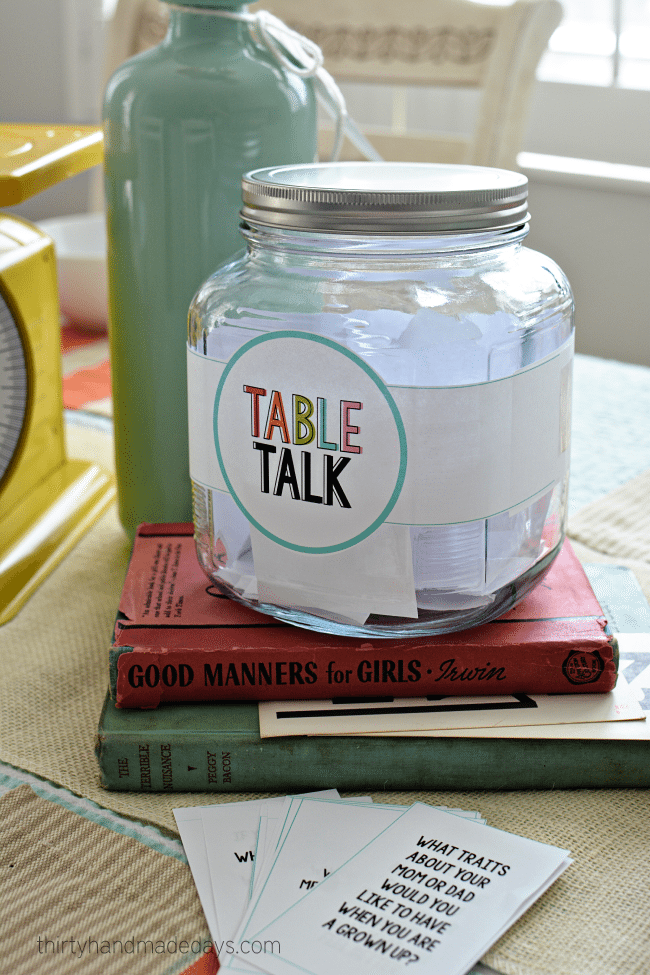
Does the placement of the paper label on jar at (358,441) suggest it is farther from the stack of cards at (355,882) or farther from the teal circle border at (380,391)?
the stack of cards at (355,882)

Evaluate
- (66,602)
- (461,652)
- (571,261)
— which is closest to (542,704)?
(461,652)

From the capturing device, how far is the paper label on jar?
1.39ft

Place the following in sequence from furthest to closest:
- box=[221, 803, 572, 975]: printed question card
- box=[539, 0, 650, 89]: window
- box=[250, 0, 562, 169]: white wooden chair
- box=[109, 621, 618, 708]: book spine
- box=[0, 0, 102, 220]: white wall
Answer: box=[0, 0, 102, 220]: white wall < box=[539, 0, 650, 89]: window < box=[250, 0, 562, 169]: white wooden chair < box=[109, 621, 618, 708]: book spine < box=[221, 803, 572, 975]: printed question card

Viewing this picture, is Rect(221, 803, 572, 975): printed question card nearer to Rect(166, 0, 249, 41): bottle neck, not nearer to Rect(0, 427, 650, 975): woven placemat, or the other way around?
Rect(0, 427, 650, 975): woven placemat

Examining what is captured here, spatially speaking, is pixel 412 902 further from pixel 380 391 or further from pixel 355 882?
pixel 380 391

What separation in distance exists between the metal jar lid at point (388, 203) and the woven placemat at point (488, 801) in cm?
27

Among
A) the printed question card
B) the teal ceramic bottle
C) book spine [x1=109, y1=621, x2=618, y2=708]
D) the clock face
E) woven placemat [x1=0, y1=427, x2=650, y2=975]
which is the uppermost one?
the teal ceramic bottle

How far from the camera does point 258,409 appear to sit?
0.45 m

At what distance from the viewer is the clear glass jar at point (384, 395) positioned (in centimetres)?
42

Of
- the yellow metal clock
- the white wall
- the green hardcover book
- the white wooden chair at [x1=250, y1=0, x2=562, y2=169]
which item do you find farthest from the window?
the green hardcover book

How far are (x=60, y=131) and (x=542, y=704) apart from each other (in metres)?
0.49

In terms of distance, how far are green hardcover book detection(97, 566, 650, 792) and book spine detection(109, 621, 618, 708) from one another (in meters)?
0.01

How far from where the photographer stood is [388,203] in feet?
1.32

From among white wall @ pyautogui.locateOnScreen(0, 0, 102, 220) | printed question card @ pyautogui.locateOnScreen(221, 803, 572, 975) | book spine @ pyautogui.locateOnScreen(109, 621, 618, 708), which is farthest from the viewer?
white wall @ pyautogui.locateOnScreen(0, 0, 102, 220)
